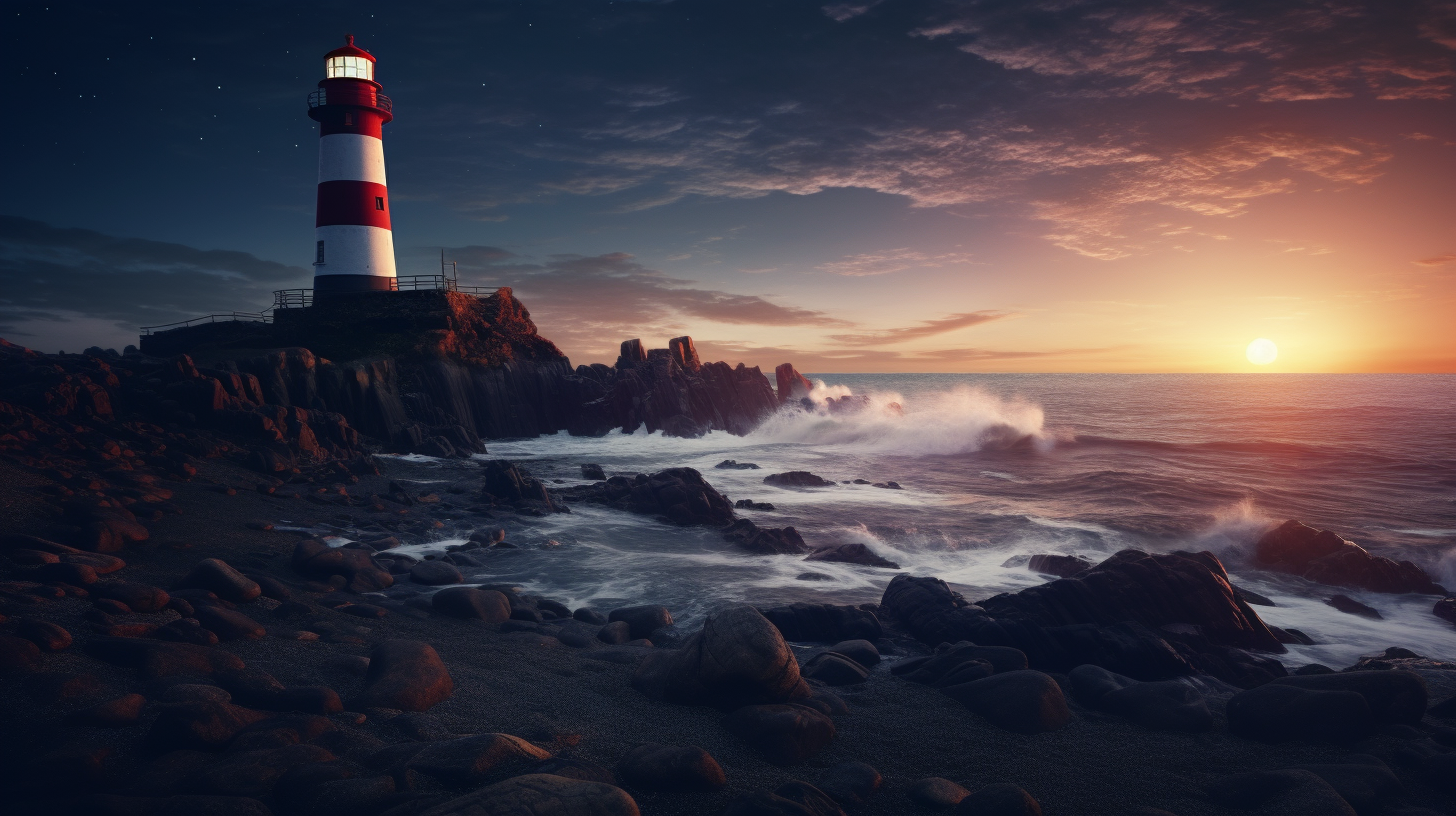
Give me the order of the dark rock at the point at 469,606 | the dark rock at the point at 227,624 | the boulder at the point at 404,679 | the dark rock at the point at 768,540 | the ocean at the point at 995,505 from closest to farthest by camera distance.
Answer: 1. the boulder at the point at 404,679
2. the dark rock at the point at 227,624
3. the dark rock at the point at 469,606
4. the ocean at the point at 995,505
5. the dark rock at the point at 768,540

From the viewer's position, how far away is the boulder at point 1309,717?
21.5ft

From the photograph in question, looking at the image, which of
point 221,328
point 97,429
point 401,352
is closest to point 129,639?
point 97,429

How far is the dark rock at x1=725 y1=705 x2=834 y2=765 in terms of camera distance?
229 inches

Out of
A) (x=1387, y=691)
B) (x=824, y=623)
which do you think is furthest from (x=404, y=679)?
(x=1387, y=691)

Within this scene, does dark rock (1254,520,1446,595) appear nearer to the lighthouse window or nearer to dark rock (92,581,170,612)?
dark rock (92,581,170,612)

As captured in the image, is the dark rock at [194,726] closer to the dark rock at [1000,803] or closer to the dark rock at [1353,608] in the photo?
the dark rock at [1000,803]

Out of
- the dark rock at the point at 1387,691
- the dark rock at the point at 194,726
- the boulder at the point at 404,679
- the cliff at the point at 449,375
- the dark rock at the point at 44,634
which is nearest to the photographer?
the dark rock at the point at 194,726

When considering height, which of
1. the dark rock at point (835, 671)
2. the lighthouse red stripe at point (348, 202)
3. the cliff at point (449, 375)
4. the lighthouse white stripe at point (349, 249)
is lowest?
the dark rock at point (835, 671)

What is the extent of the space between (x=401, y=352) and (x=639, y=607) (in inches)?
1075

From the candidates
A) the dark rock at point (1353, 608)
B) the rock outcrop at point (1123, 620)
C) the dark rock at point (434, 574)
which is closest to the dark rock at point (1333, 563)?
the dark rock at point (1353, 608)

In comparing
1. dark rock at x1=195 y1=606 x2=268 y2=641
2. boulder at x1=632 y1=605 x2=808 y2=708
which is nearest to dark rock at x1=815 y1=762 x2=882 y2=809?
boulder at x1=632 y1=605 x2=808 y2=708

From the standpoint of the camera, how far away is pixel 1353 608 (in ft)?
39.0

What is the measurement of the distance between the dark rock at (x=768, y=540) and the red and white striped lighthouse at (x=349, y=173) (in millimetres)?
27429

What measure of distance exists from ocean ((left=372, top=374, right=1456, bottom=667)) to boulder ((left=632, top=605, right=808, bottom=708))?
3669 mm
